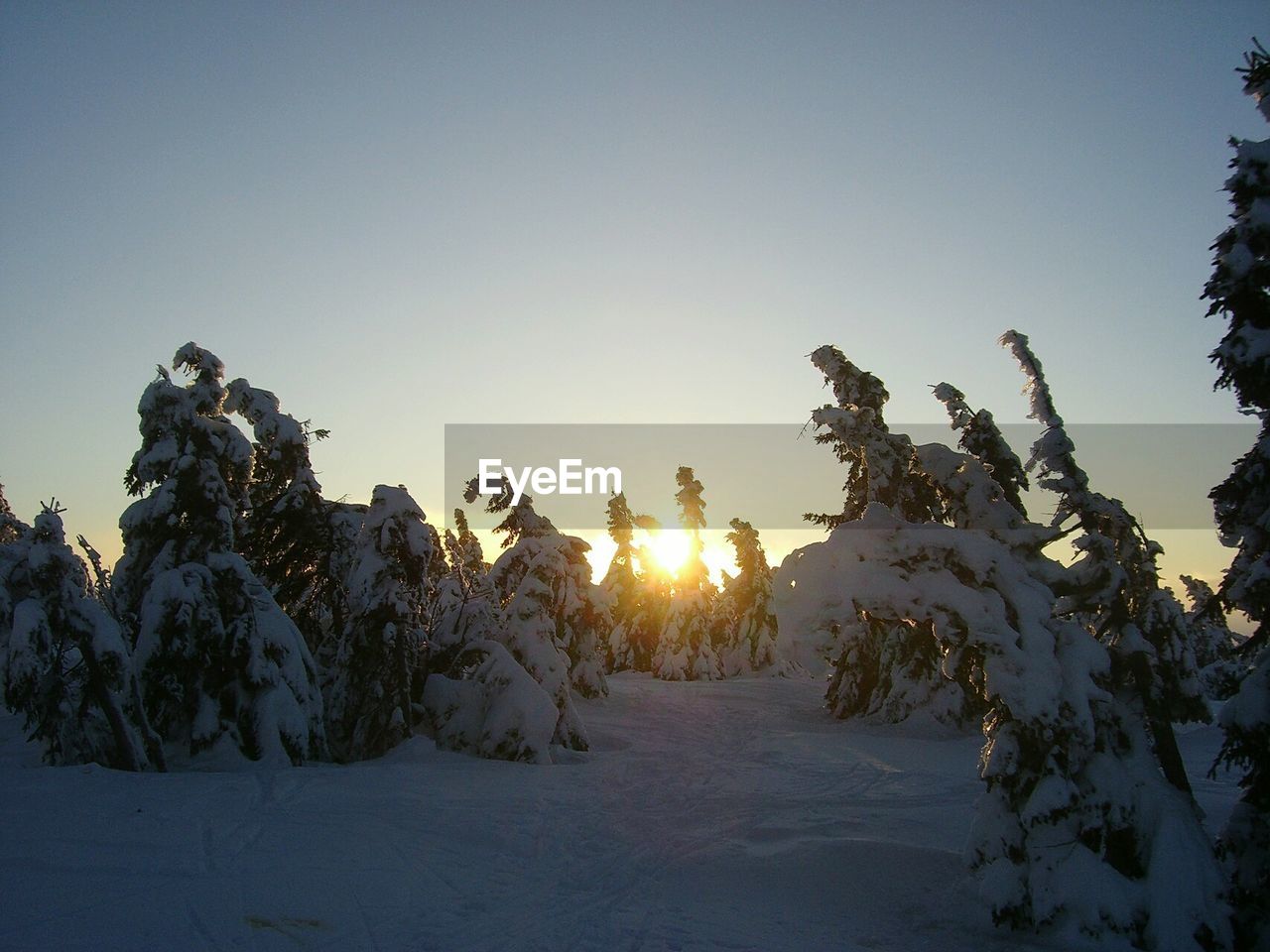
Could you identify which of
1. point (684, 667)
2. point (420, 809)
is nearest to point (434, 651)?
point (420, 809)

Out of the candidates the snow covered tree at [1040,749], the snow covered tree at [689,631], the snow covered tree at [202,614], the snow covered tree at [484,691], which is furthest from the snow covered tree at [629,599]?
the snow covered tree at [1040,749]

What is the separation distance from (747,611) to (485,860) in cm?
4753

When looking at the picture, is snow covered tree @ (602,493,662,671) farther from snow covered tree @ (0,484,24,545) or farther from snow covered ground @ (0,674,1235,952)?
snow covered ground @ (0,674,1235,952)

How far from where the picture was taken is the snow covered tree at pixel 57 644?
47.0 feet

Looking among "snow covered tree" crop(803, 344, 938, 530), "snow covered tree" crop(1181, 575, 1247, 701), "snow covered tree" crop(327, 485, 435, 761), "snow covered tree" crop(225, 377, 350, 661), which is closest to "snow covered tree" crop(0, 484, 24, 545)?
"snow covered tree" crop(225, 377, 350, 661)

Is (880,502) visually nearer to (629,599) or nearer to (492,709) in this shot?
(492,709)

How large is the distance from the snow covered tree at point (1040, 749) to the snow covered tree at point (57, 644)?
13523 millimetres

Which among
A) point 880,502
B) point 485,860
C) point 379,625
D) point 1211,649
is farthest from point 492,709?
point 1211,649

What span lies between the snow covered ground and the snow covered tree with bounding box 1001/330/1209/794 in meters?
2.78

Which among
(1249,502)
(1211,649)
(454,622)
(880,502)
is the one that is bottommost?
(1211,649)

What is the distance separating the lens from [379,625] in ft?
64.1

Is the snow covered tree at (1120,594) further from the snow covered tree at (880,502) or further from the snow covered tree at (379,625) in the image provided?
the snow covered tree at (379,625)

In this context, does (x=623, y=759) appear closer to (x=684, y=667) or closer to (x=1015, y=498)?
(x=1015, y=498)

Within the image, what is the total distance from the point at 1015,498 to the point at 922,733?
8640 mm
